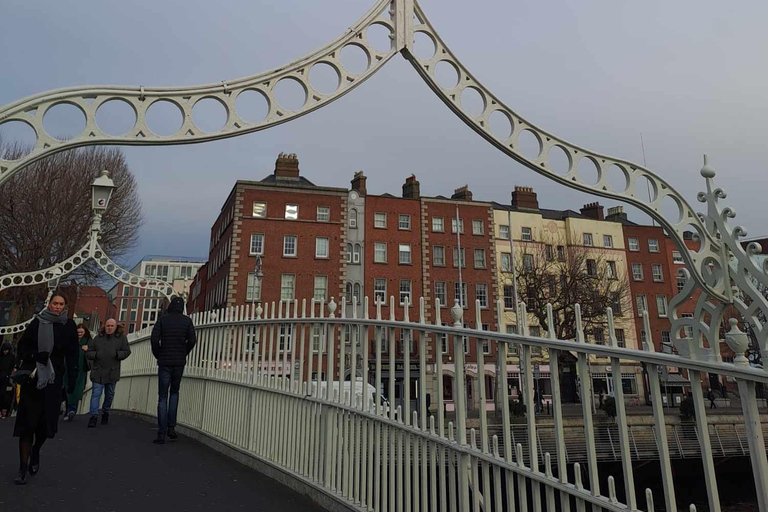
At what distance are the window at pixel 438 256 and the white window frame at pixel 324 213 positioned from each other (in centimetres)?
863

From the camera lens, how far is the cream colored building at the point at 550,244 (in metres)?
39.6

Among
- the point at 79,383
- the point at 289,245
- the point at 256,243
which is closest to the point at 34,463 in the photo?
the point at 79,383

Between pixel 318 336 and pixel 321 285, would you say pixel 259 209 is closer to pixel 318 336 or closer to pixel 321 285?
pixel 321 285

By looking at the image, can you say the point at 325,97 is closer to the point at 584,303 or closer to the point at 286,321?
the point at 286,321

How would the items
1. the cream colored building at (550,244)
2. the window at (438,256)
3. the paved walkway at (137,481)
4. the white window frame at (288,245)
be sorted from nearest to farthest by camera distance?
1. the paved walkway at (137,481)
2. the white window frame at (288,245)
3. the cream colored building at (550,244)
4. the window at (438,256)

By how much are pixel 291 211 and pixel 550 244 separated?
65.7ft

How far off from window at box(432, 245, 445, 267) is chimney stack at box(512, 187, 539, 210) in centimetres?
930

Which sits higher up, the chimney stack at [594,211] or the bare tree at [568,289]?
the chimney stack at [594,211]

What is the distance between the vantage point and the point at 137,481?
5465 millimetres

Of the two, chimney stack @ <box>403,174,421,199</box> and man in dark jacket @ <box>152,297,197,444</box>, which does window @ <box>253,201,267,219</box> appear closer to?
chimney stack @ <box>403,174,421,199</box>

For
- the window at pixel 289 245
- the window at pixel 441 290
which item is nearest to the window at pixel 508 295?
the window at pixel 441 290

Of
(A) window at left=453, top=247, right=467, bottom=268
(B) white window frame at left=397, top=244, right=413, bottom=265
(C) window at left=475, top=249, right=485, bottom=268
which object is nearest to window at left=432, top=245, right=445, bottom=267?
(A) window at left=453, top=247, right=467, bottom=268

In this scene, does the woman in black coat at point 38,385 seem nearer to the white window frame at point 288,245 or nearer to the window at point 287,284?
the window at point 287,284

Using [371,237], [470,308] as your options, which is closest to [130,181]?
[371,237]
